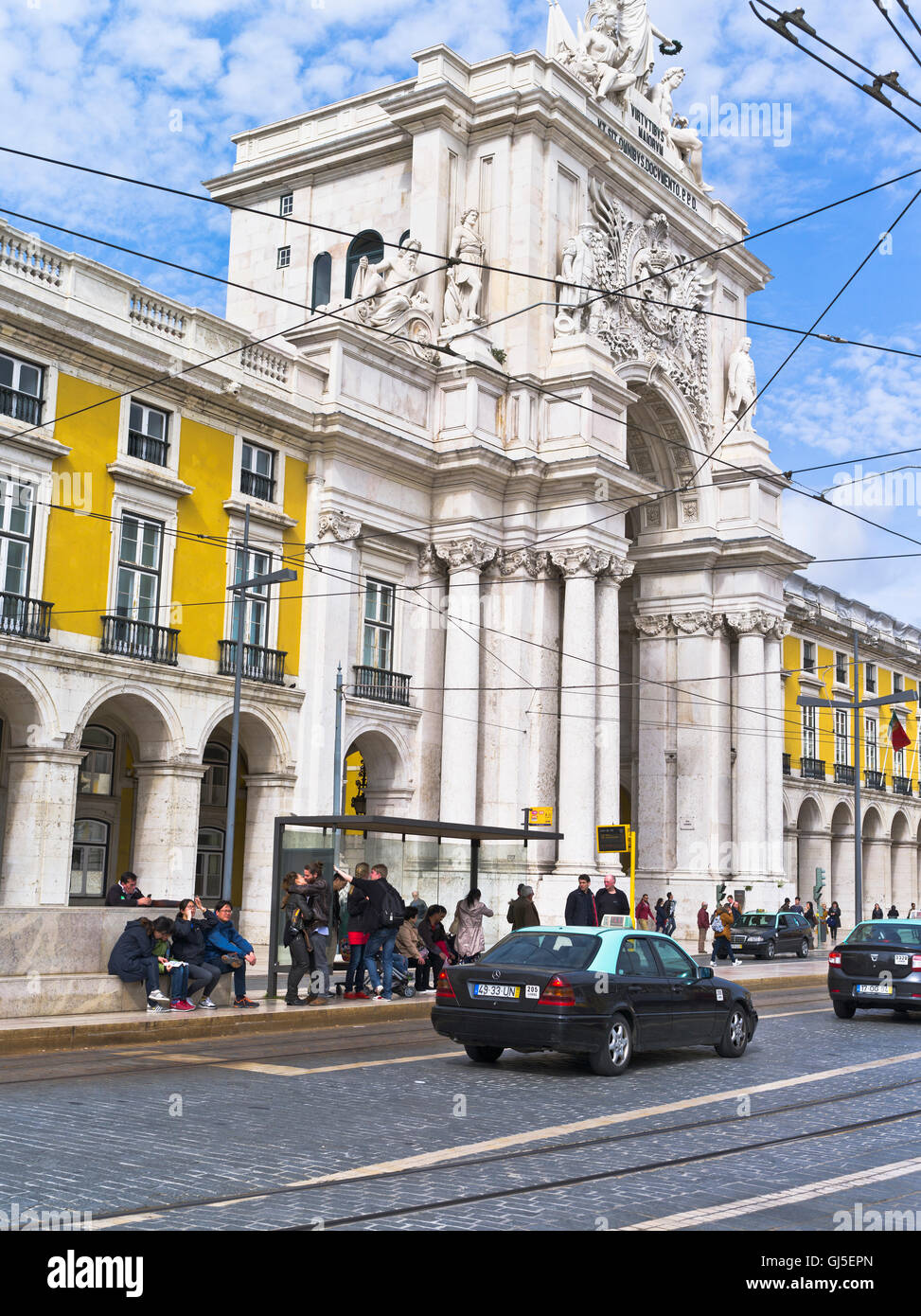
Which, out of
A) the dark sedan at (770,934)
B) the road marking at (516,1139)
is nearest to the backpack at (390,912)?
the road marking at (516,1139)

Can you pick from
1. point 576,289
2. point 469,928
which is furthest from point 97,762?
point 576,289

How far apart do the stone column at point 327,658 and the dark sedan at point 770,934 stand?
1393 centimetres

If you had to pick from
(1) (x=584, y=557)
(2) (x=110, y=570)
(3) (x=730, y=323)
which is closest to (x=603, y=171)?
(3) (x=730, y=323)

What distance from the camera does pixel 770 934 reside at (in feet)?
130

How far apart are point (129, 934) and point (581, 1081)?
589 cm

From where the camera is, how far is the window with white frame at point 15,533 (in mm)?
25688

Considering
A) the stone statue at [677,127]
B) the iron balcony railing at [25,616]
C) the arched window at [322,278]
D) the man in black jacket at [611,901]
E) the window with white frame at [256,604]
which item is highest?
the stone statue at [677,127]

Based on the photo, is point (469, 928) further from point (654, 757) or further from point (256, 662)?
point (654, 757)

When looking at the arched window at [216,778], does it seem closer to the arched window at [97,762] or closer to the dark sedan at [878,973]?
the arched window at [97,762]

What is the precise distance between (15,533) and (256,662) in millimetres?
6670

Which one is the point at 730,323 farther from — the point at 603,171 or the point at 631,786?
the point at 631,786

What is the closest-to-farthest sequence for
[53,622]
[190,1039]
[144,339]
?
[190,1039] → [53,622] → [144,339]

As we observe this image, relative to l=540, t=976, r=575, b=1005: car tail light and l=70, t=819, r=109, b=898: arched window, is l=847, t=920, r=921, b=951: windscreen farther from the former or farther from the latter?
l=70, t=819, r=109, b=898: arched window

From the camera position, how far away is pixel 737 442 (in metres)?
46.7
